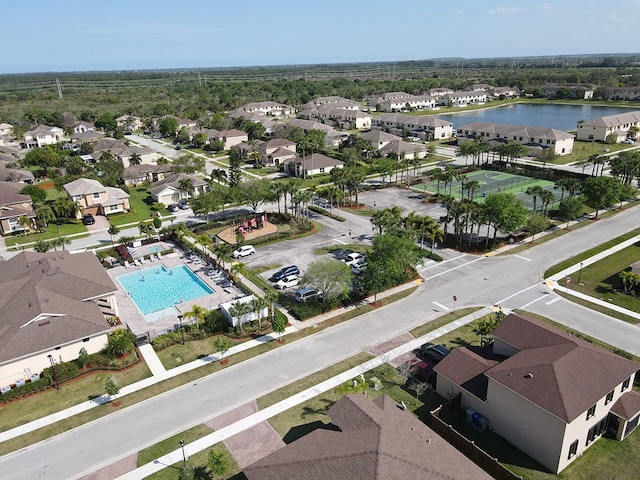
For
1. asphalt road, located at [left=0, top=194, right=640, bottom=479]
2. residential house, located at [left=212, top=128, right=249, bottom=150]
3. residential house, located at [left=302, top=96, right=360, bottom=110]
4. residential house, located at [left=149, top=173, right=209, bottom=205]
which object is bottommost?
asphalt road, located at [left=0, top=194, right=640, bottom=479]

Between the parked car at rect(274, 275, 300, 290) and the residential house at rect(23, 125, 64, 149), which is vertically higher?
the residential house at rect(23, 125, 64, 149)

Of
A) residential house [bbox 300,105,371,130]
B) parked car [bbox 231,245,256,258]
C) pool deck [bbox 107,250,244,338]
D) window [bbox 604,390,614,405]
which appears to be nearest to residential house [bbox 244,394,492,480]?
window [bbox 604,390,614,405]

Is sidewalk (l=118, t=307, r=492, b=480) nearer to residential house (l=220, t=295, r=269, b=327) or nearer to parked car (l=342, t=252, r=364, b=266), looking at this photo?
residential house (l=220, t=295, r=269, b=327)

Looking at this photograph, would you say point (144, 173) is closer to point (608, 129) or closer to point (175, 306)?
point (175, 306)

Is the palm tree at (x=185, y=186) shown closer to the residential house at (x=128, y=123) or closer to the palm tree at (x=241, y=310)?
the palm tree at (x=241, y=310)

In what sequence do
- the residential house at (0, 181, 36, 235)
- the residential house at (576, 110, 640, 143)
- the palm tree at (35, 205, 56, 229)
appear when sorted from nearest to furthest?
the residential house at (0, 181, 36, 235) → the palm tree at (35, 205, 56, 229) → the residential house at (576, 110, 640, 143)

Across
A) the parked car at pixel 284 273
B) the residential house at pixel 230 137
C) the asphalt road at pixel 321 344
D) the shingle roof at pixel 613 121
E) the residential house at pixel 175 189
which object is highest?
the shingle roof at pixel 613 121

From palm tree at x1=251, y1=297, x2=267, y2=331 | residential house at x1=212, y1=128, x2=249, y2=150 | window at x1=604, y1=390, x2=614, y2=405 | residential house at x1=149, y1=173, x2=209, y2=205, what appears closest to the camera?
window at x1=604, y1=390, x2=614, y2=405

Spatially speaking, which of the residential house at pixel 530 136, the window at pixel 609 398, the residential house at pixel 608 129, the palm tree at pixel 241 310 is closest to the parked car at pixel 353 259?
the palm tree at pixel 241 310
